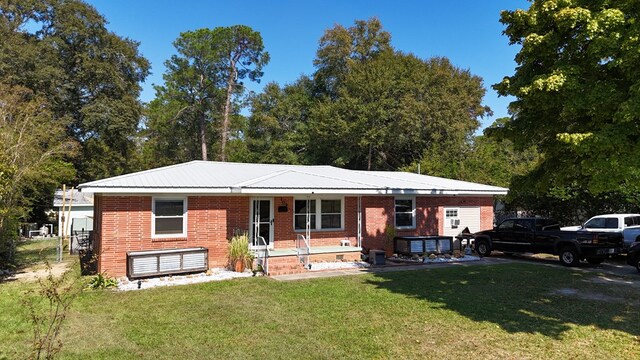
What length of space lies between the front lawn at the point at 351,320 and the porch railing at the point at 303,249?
247 cm

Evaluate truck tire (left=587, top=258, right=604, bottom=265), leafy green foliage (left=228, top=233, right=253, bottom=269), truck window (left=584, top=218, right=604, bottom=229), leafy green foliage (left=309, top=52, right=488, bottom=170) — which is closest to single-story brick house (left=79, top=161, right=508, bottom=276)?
leafy green foliage (left=228, top=233, right=253, bottom=269)

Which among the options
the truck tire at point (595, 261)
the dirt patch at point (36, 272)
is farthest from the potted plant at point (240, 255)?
the truck tire at point (595, 261)

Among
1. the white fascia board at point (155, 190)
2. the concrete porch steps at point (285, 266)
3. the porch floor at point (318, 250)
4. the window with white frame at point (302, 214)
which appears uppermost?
the white fascia board at point (155, 190)

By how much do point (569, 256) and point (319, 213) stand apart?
376 inches

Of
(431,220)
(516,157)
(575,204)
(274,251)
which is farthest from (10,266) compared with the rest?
(516,157)

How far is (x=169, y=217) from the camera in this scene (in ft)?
45.4

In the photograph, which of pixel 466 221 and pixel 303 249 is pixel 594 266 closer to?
pixel 466 221

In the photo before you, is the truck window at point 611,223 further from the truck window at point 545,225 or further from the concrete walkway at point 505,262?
the truck window at point 545,225

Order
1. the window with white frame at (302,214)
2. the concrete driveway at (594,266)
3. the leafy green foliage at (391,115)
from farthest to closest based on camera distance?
the leafy green foliage at (391,115)
the window with white frame at (302,214)
the concrete driveway at (594,266)

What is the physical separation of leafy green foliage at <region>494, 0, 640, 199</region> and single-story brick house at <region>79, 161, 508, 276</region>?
752 cm

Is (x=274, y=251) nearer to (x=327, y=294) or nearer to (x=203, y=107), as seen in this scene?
(x=327, y=294)

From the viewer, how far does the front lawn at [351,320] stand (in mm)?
6723

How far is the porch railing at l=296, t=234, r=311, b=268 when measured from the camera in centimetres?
1471

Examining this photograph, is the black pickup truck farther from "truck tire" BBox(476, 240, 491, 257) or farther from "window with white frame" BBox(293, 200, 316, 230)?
"window with white frame" BBox(293, 200, 316, 230)
